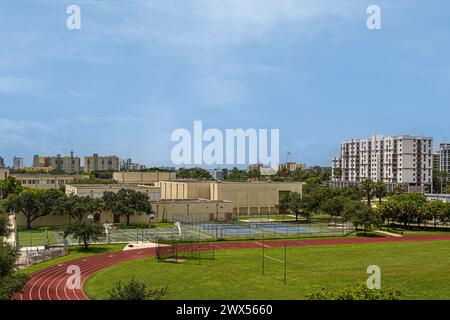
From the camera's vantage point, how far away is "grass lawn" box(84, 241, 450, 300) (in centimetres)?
2492

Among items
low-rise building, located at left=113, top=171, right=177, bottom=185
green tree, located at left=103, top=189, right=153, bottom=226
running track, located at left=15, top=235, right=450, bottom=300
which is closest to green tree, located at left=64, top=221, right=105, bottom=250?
running track, located at left=15, top=235, right=450, bottom=300

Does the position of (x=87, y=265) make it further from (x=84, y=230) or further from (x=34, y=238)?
(x=34, y=238)

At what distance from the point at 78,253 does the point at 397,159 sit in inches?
4263

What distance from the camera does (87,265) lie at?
1268 inches

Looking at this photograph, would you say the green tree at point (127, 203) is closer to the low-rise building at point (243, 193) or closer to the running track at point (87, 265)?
the running track at point (87, 265)

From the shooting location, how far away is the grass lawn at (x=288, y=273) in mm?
24922

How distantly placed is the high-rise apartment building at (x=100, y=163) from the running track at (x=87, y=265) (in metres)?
146

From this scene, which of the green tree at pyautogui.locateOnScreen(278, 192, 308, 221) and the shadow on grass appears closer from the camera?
the shadow on grass

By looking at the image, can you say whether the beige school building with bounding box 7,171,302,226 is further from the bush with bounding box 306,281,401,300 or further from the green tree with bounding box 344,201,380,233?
the bush with bounding box 306,281,401,300

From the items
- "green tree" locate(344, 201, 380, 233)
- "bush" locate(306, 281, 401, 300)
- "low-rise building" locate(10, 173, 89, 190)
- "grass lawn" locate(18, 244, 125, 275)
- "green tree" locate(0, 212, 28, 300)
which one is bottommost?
"grass lawn" locate(18, 244, 125, 275)

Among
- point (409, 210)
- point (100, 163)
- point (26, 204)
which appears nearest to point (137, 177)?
point (26, 204)

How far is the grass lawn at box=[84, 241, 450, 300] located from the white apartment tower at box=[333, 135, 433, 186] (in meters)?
91.2
